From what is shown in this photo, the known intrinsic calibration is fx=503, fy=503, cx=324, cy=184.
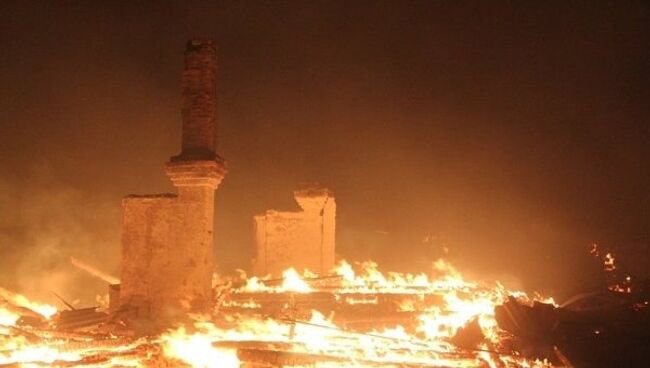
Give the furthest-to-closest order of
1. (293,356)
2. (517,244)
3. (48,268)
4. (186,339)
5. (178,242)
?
(517,244) → (48,268) → (178,242) → (186,339) → (293,356)

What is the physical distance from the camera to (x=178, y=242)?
9266 millimetres

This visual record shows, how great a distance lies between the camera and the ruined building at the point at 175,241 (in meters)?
9.20

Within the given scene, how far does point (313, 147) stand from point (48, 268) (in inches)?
612

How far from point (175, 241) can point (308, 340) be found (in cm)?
309

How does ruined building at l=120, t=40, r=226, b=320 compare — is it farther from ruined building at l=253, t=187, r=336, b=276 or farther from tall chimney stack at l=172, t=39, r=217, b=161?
ruined building at l=253, t=187, r=336, b=276

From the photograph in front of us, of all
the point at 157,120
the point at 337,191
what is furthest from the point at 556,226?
the point at 157,120

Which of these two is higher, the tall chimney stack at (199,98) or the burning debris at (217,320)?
the tall chimney stack at (199,98)

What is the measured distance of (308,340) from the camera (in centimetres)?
822

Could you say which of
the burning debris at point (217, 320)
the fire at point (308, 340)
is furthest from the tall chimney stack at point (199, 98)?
the fire at point (308, 340)

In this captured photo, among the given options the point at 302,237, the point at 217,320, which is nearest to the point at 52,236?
the point at 302,237

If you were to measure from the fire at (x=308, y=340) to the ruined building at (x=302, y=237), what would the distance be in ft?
8.82

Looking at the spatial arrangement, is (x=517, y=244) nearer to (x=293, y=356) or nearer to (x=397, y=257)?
(x=397, y=257)

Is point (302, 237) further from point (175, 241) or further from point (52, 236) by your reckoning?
point (52, 236)

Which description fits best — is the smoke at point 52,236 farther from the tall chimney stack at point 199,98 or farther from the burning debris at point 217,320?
the tall chimney stack at point 199,98
